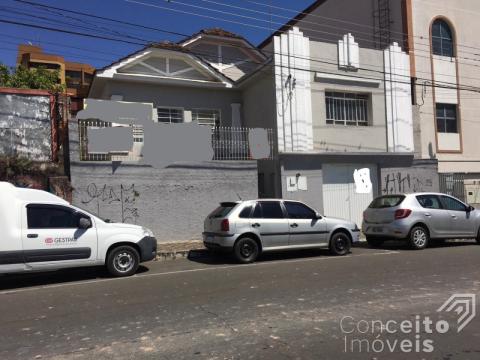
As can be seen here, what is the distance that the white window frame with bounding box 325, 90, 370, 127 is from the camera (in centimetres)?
1784

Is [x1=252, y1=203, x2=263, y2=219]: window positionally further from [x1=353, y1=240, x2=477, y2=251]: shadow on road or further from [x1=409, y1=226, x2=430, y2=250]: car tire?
[x1=409, y1=226, x2=430, y2=250]: car tire

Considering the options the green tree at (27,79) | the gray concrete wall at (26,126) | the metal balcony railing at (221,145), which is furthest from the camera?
the green tree at (27,79)

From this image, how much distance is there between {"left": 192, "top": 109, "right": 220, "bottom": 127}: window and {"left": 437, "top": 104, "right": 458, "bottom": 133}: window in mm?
11414

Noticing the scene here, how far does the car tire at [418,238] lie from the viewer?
12578 millimetres

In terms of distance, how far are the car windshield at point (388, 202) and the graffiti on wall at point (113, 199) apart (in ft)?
23.4

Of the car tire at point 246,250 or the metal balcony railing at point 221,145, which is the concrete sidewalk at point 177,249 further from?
the metal balcony railing at point 221,145

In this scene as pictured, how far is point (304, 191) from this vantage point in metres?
Answer: 16.7

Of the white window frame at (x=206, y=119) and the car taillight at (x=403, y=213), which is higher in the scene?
the white window frame at (x=206, y=119)

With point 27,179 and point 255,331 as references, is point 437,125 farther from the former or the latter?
point 255,331

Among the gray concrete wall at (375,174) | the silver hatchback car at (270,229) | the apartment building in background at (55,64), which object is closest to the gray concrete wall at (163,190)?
the gray concrete wall at (375,174)

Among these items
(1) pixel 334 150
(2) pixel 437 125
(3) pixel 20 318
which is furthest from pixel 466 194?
(3) pixel 20 318

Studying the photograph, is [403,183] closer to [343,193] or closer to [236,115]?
[343,193]

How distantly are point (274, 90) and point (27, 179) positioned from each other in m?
8.71

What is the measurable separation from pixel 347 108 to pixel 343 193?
3343 mm
